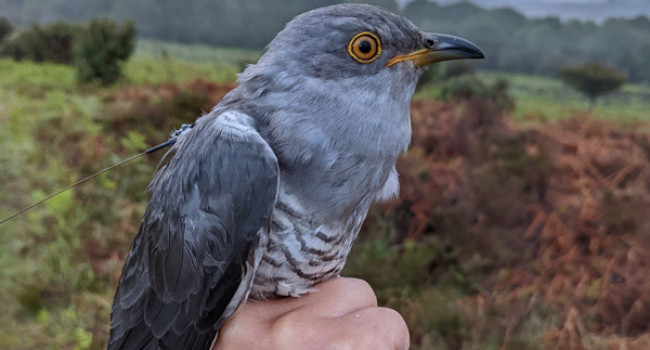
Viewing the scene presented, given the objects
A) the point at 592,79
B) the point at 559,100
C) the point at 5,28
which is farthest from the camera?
the point at 5,28

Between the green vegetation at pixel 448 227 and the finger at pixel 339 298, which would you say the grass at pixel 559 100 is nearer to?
the green vegetation at pixel 448 227

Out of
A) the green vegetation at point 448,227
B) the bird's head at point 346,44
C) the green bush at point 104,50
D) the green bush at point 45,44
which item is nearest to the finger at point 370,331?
the bird's head at point 346,44

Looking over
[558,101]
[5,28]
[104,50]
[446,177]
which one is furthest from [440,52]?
[5,28]

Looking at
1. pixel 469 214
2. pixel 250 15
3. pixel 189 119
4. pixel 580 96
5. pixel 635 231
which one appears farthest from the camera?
pixel 250 15


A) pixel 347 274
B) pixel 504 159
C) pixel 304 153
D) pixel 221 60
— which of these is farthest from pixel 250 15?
pixel 304 153

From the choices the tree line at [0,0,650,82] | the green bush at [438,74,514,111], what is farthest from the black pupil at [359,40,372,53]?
the green bush at [438,74,514,111]

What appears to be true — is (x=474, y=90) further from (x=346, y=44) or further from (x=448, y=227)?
(x=346, y=44)

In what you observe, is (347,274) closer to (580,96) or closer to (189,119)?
(189,119)

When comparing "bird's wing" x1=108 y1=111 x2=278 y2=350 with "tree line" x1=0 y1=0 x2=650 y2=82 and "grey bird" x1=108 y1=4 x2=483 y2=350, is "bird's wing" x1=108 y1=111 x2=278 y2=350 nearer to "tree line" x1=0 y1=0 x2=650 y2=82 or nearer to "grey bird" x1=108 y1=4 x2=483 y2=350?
"grey bird" x1=108 y1=4 x2=483 y2=350
